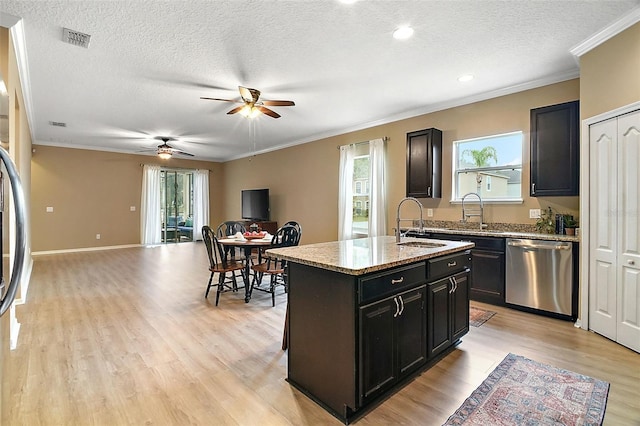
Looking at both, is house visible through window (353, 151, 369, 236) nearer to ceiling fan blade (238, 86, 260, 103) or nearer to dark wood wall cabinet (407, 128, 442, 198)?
dark wood wall cabinet (407, 128, 442, 198)

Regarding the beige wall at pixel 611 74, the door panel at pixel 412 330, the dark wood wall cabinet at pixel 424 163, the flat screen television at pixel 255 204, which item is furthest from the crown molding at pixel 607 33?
the flat screen television at pixel 255 204

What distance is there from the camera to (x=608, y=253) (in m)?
2.98

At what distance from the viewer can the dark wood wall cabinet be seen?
4.79m

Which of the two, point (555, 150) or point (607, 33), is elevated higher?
point (607, 33)

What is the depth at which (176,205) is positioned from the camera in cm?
1019

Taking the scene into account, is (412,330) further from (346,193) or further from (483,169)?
(346,193)

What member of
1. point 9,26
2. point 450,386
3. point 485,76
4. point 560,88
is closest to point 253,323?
point 450,386

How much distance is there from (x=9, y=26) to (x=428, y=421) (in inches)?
171

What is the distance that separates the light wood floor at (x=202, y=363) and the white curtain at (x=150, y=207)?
16.7 feet

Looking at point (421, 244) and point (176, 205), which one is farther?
point (176, 205)

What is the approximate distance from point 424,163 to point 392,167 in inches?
36.3

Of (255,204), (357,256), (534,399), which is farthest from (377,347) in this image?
(255,204)

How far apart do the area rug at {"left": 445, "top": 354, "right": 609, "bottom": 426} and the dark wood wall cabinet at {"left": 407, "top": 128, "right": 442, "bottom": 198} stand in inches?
112

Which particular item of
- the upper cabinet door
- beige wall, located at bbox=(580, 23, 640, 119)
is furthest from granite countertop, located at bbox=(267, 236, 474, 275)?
beige wall, located at bbox=(580, 23, 640, 119)
